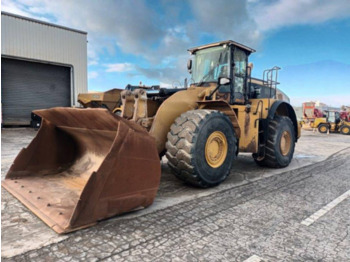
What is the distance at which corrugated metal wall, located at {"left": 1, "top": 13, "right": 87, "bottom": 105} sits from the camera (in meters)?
13.7

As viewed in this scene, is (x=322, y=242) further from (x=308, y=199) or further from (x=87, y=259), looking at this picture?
(x=87, y=259)

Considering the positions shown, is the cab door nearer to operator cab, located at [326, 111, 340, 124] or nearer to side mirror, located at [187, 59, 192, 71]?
side mirror, located at [187, 59, 192, 71]

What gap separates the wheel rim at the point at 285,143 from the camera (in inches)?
250

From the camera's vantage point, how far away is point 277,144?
599 centimetres

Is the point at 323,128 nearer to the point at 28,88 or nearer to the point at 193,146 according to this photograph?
the point at 28,88

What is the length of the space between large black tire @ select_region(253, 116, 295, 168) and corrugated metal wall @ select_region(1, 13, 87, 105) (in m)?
12.9

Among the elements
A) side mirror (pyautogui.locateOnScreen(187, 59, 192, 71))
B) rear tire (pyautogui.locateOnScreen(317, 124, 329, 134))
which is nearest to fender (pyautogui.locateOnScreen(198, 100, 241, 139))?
side mirror (pyautogui.locateOnScreen(187, 59, 192, 71))

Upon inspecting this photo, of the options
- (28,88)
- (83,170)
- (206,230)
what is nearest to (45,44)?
(28,88)

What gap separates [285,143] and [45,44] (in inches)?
537

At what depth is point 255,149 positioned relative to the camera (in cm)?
548

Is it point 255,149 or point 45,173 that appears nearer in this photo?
point 45,173

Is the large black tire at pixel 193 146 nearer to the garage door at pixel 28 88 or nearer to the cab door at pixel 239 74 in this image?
the cab door at pixel 239 74

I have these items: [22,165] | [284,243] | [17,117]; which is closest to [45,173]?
[22,165]

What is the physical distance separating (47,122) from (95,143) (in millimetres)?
873
